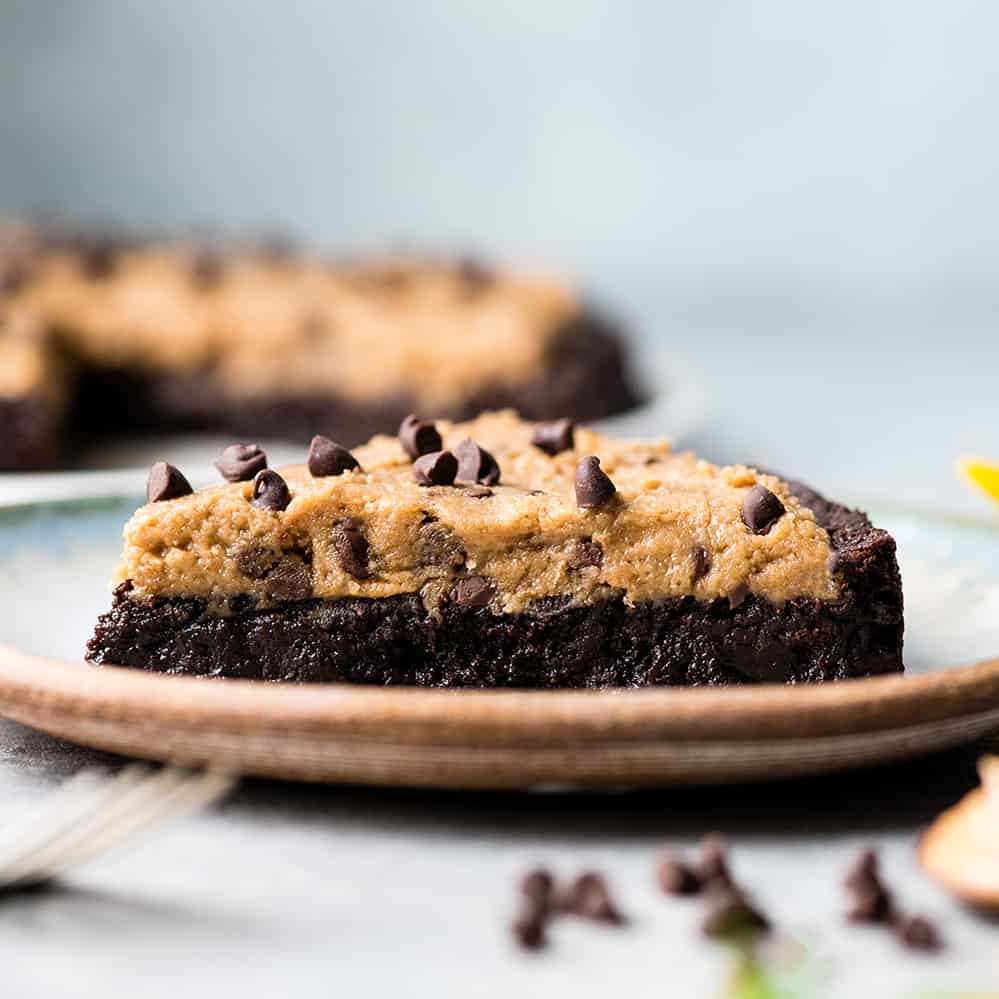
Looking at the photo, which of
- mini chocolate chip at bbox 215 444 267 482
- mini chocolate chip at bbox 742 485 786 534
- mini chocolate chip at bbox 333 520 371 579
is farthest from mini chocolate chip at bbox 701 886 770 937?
mini chocolate chip at bbox 215 444 267 482

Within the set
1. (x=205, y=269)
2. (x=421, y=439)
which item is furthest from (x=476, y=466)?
(x=205, y=269)

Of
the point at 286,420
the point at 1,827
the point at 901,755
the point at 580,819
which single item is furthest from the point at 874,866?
the point at 286,420

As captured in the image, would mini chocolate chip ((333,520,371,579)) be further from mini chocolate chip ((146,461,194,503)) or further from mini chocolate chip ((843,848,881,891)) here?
mini chocolate chip ((843,848,881,891))

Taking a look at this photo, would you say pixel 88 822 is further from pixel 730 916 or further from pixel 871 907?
pixel 871 907

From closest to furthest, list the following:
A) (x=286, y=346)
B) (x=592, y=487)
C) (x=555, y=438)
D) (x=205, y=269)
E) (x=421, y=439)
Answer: (x=592, y=487) < (x=421, y=439) < (x=555, y=438) < (x=286, y=346) < (x=205, y=269)

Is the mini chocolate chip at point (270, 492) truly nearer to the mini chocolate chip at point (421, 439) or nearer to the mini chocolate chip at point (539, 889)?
the mini chocolate chip at point (421, 439)

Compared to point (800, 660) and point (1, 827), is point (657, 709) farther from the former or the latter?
point (1, 827)
